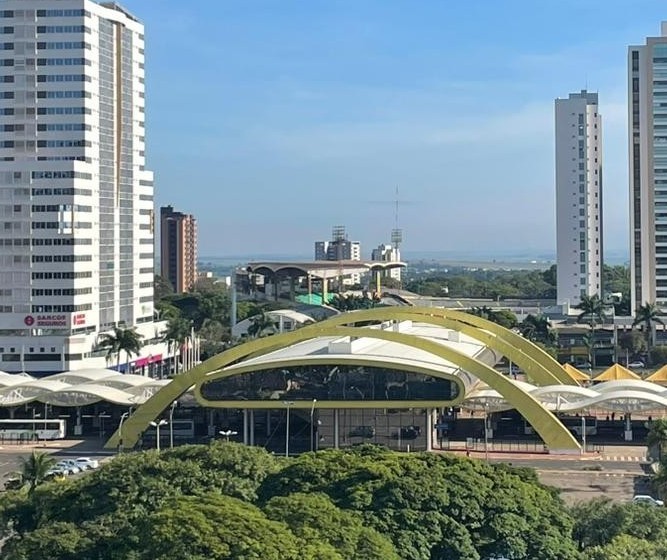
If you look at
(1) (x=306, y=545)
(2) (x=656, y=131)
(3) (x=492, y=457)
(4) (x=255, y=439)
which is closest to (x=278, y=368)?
(4) (x=255, y=439)

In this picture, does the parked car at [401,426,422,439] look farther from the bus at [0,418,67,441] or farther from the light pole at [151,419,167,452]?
the bus at [0,418,67,441]

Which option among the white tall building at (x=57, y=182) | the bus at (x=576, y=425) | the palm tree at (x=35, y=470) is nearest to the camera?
the palm tree at (x=35, y=470)

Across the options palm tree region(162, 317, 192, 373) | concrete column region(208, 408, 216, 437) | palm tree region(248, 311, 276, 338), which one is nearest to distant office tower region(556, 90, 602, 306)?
palm tree region(248, 311, 276, 338)

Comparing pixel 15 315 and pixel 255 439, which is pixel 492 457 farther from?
pixel 15 315

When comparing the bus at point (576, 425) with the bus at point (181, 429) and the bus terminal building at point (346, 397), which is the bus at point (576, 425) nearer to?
the bus terminal building at point (346, 397)

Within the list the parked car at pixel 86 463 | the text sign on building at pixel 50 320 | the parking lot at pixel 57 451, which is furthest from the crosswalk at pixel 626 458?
the text sign on building at pixel 50 320

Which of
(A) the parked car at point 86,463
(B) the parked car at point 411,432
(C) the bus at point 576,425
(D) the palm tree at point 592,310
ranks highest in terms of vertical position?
(D) the palm tree at point 592,310
